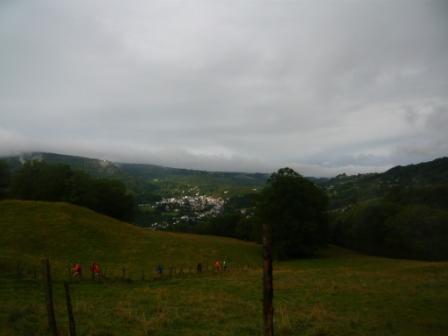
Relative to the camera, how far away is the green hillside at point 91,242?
53844 mm

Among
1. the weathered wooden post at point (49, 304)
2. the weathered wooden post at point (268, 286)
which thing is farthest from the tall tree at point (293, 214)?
the weathered wooden post at point (268, 286)

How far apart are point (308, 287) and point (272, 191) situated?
43241 mm

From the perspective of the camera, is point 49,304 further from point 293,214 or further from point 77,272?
point 293,214

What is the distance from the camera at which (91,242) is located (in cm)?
5941

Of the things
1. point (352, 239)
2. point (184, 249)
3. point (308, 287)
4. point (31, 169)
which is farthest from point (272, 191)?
point (31, 169)

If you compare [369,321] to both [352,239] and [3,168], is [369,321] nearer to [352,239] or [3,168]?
[352,239]

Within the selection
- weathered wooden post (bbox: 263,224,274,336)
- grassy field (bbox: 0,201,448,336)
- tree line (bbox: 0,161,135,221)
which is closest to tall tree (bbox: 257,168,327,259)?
grassy field (bbox: 0,201,448,336)

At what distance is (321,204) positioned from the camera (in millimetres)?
72125

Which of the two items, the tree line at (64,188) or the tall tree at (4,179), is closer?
the tree line at (64,188)

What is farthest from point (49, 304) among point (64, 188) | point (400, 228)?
point (64, 188)

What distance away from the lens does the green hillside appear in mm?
53844

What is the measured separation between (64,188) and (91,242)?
39.6m

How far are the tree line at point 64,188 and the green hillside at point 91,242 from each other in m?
19.9

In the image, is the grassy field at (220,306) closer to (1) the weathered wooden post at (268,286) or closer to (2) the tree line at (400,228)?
(1) the weathered wooden post at (268,286)
